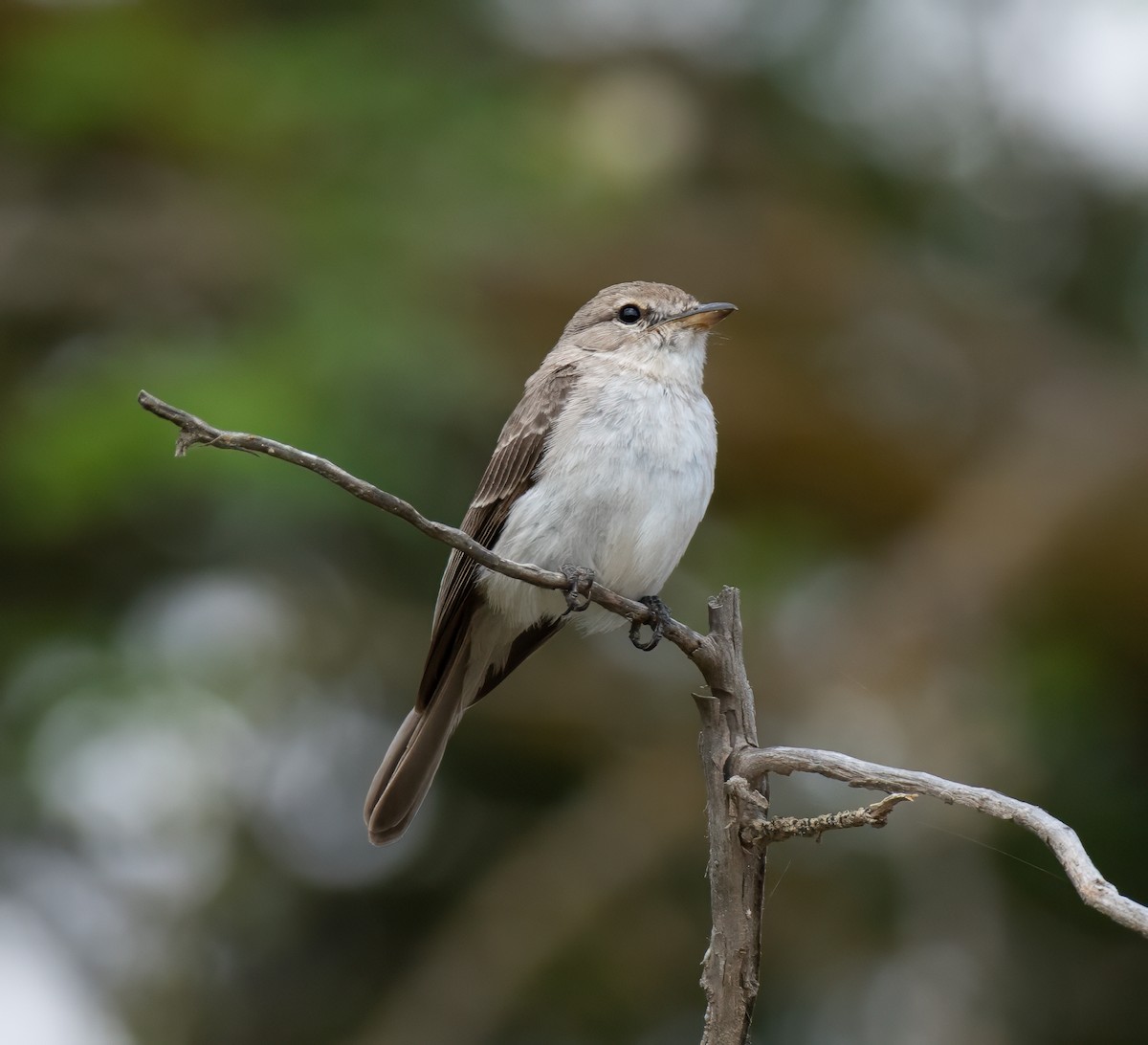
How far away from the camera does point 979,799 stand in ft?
8.07

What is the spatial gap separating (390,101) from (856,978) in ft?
14.4

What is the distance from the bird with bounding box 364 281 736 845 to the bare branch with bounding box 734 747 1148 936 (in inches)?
60.0

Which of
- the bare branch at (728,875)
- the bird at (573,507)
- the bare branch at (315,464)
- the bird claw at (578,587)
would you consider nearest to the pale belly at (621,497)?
the bird at (573,507)

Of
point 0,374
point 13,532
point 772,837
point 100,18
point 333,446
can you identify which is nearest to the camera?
point 772,837

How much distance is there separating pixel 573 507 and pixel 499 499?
392 millimetres

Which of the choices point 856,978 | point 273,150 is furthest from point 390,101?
point 856,978

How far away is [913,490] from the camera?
815 cm

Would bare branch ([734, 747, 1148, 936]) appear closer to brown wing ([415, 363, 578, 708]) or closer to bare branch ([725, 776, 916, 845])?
bare branch ([725, 776, 916, 845])

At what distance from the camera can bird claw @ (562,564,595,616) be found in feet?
13.4

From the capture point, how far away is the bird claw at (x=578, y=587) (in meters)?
4.09

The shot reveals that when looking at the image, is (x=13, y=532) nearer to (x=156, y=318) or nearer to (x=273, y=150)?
(x=156, y=318)

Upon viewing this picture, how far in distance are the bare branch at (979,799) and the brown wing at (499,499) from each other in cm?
199

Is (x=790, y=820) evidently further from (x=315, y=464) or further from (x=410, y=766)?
(x=410, y=766)

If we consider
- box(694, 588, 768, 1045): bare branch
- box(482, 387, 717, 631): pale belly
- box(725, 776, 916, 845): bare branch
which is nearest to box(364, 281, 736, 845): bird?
box(482, 387, 717, 631): pale belly
